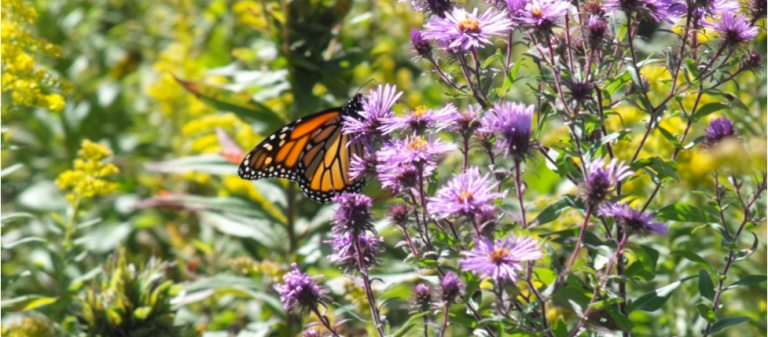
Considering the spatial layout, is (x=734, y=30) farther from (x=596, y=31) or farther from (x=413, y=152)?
(x=413, y=152)

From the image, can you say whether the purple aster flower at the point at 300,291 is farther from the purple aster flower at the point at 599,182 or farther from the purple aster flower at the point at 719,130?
the purple aster flower at the point at 719,130

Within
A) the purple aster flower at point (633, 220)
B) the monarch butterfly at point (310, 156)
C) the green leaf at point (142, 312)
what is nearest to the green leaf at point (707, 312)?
the purple aster flower at point (633, 220)

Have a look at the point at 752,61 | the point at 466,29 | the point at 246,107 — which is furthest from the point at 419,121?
the point at 246,107

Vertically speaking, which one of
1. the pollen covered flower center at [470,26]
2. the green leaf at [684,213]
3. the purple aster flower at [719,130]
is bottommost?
the green leaf at [684,213]

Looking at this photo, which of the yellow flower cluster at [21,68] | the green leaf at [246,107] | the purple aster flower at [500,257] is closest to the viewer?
the purple aster flower at [500,257]

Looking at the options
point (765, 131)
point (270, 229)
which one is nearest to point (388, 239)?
point (270, 229)

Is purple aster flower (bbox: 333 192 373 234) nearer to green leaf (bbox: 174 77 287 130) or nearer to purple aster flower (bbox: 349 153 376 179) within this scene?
purple aster flower (bbox: 349 153 376 179)
